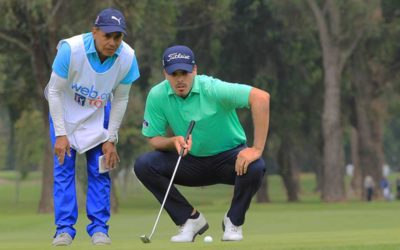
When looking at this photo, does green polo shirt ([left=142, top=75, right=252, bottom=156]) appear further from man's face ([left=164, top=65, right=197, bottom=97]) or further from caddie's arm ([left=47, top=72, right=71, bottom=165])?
caddie's arm ([left=47, top=72, right=71, bottom=165])

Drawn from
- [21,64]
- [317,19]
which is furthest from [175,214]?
[317,19]

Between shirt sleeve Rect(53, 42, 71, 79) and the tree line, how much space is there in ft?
88.4

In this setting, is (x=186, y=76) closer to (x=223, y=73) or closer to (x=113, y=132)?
(x=113, y=132)

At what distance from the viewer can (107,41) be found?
1047 cm

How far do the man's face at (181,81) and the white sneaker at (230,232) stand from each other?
1220 mm

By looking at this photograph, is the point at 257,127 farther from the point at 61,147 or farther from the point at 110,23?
the point at 61,147

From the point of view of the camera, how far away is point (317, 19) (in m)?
46.5

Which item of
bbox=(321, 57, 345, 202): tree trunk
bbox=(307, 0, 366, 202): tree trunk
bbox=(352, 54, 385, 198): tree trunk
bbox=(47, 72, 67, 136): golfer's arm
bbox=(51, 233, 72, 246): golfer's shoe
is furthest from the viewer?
bbox=(352, 54, 385, 198): tree trunk

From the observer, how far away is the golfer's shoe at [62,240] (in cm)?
1016

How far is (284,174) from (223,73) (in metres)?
7.93

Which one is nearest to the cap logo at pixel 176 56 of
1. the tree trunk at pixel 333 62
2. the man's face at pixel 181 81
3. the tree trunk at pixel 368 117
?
the man's face at pixel 181 81

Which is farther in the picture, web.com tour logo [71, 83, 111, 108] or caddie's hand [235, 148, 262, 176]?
web.com tour logo [71, 83, 111, 108]

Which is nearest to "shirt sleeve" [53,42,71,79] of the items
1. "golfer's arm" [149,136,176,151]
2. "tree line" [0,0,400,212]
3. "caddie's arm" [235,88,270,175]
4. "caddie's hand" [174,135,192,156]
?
"golfer's arm" [149,136,176,151]

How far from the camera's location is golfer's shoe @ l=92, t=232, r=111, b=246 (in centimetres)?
1031
